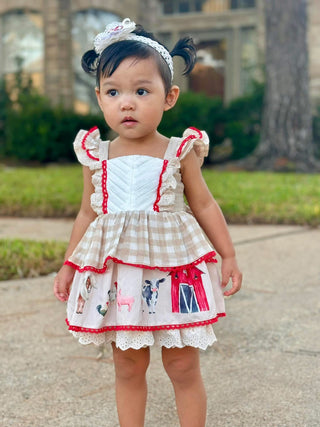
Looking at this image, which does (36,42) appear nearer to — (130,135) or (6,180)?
(6,180)

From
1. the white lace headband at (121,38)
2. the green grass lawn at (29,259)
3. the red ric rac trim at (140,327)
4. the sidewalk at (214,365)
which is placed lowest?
the green grass lawn at (29,259)

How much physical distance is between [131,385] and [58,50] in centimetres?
1114

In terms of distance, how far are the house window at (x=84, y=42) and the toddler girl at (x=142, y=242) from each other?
10942 mm

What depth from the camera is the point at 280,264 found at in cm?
407

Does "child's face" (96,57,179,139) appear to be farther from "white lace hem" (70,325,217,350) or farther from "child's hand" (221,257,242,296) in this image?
"white lace hem" (70,325,217,350)

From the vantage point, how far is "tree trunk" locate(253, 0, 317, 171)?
896 centimetres

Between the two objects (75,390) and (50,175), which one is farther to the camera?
(50,175)

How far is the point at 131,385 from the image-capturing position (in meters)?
1.93

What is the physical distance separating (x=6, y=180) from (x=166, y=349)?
5.75 metres

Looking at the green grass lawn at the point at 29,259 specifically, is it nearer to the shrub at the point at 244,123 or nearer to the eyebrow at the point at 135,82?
the eyebrow at the point at 135,82

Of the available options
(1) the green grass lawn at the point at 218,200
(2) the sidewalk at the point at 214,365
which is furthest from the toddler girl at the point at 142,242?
(1) the green grass lawn at the point at 218,200

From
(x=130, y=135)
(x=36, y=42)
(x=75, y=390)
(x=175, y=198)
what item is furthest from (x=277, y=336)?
(x=36, y=42)

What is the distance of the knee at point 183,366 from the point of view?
189cm

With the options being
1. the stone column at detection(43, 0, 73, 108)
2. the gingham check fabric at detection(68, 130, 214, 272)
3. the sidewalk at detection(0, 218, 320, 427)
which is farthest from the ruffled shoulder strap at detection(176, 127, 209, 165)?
the stone column at detection(43, 0, 73, 108)
